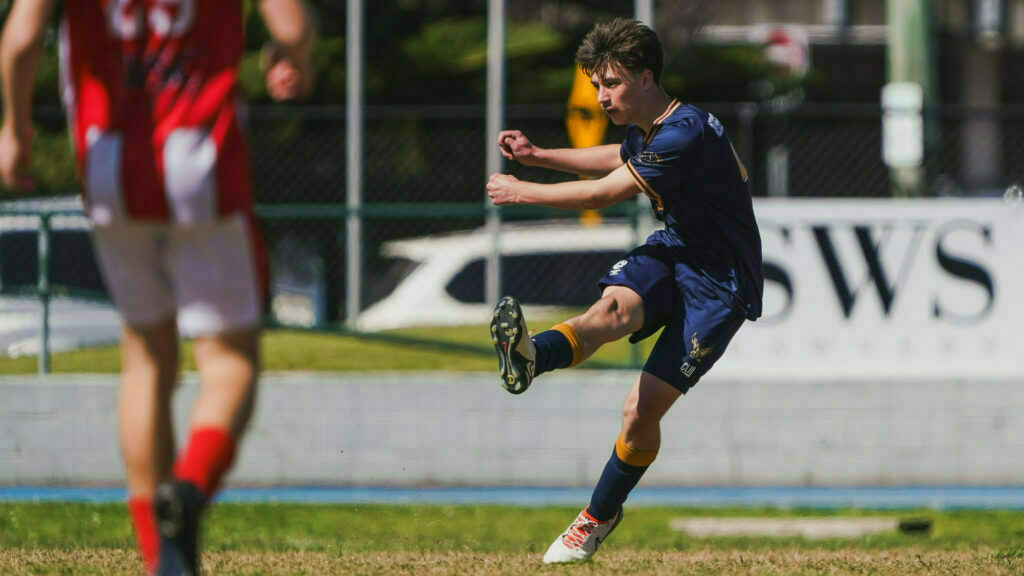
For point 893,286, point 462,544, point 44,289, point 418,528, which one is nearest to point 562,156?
point 462,544

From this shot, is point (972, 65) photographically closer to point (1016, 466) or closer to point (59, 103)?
point (59, 103)

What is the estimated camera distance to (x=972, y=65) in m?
30.5

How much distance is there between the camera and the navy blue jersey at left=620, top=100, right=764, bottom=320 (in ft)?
16.1

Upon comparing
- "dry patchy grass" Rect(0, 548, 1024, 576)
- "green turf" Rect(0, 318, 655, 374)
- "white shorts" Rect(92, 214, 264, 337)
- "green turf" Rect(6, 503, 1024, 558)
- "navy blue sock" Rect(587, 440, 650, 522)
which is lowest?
"green turf" Rect(6, 503, 1024, 558)

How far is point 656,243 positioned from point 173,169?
2.43 metres

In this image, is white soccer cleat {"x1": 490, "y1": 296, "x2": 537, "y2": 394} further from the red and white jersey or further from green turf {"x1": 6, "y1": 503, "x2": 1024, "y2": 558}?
the red and white jersey

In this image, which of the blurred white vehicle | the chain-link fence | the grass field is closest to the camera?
the grass field

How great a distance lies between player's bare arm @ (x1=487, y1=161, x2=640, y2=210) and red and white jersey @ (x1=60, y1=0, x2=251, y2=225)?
5.06 ft

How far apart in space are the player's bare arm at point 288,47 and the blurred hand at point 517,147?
5.41ft

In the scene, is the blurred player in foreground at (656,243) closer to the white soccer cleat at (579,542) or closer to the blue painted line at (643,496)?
the white soccer cleat at (579,542)

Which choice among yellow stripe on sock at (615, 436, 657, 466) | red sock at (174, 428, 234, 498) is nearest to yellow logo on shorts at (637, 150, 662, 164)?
yellow stripe on sock at (615, 436, 657, 466)

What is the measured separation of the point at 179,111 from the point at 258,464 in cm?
650

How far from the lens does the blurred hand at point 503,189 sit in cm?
479

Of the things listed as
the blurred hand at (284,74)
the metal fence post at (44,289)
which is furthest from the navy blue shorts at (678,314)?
the metal fence post at (44,289)
